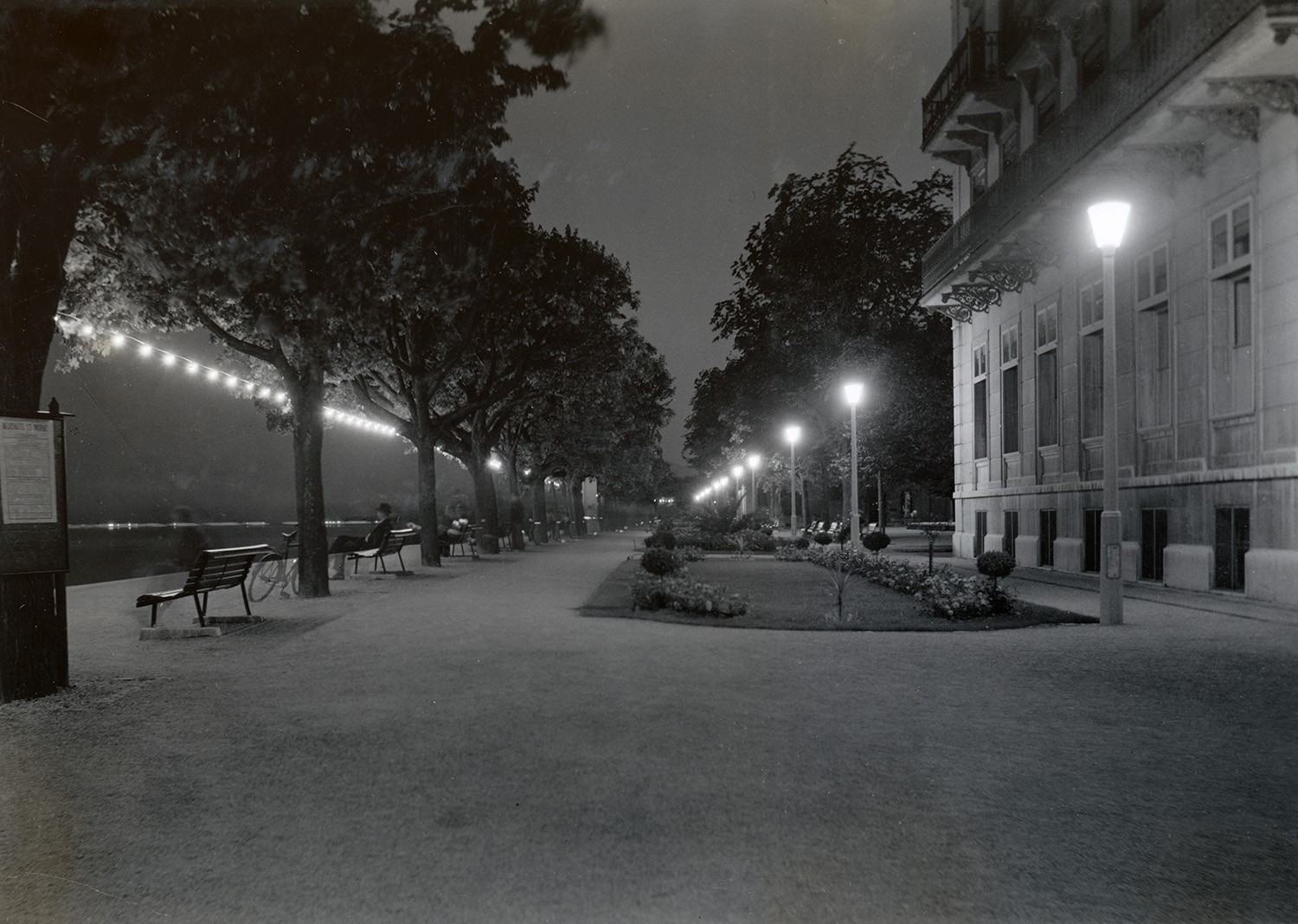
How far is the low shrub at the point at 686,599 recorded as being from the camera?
14.4 metres

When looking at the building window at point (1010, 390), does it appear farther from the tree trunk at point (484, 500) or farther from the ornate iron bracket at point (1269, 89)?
the tree trunk at point (484, 500)

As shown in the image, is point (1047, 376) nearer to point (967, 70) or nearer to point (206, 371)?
Result: point (967, 70)

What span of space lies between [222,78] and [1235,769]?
11156mm

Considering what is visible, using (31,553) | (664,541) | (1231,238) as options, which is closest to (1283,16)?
(1231,238)

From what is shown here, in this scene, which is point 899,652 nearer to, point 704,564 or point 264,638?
point 264,638

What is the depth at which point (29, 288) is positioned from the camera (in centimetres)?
910

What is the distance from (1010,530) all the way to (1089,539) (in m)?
5.43

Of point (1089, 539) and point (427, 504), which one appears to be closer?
point (1089, 539)

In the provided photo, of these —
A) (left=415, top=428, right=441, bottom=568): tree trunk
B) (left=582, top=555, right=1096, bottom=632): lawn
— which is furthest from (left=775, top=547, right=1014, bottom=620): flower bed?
(left=415, top=428, right=441, bottom=568): tree trunk

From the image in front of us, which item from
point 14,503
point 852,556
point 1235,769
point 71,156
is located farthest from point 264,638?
point 852,556

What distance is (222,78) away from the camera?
38.1 feet

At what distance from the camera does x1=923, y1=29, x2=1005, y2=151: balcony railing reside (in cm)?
2727

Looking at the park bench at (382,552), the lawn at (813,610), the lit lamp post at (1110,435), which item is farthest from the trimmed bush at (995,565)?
the park bench at (382,552)

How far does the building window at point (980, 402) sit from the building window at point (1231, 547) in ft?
44.2
